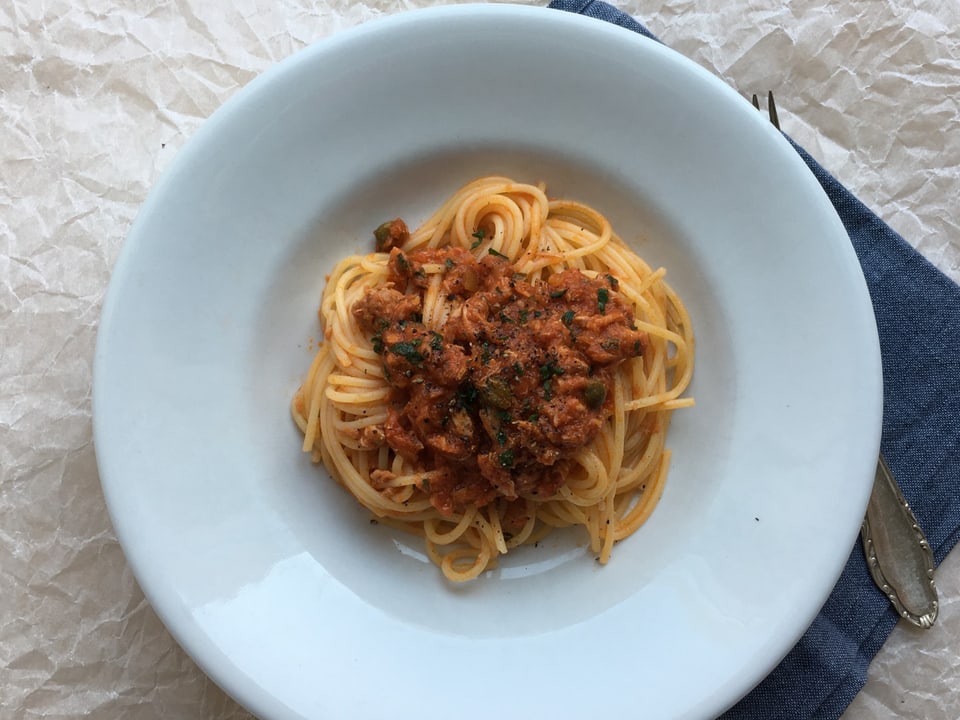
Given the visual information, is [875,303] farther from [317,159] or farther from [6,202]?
[6,202]

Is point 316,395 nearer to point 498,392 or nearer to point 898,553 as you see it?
point 498,392

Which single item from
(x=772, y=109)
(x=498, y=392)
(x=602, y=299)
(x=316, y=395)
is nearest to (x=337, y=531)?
(x=316, y=395)

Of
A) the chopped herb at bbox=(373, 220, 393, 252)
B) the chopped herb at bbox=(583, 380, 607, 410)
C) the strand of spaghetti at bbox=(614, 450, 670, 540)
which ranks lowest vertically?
the strand of spaghetti at bbox=(614, 450, 670, 540)

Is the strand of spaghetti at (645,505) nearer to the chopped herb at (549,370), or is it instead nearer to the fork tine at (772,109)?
the chopped herb at (549,370)

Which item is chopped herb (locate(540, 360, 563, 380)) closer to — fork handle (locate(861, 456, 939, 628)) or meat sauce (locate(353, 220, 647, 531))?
meat sauce (locate(353, 220, 647, 531))

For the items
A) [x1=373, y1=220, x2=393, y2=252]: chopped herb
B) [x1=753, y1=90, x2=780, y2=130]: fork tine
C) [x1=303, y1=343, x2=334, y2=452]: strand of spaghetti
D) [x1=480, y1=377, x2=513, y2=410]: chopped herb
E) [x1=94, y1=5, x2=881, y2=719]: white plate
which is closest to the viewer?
[x1=94, y1=5, x2=881, y2=719]: white plate

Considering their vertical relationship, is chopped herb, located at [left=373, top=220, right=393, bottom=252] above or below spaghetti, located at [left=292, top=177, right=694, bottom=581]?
above

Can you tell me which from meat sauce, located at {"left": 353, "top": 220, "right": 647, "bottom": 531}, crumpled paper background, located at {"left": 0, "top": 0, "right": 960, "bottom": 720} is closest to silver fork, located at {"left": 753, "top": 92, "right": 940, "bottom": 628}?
crumpled paper background, located at {"left": 0, "top": 0, "right": 960, "bottom": 720}
